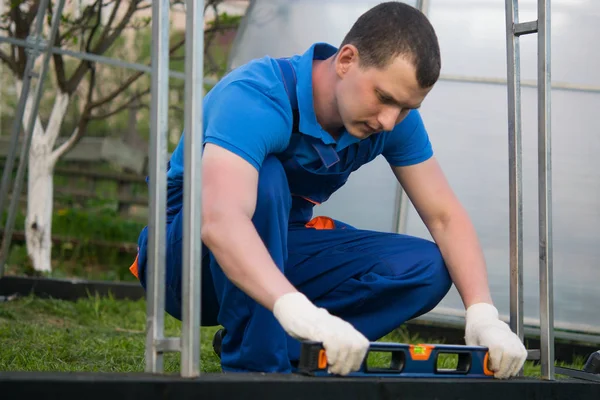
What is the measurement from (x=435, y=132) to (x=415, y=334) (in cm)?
85

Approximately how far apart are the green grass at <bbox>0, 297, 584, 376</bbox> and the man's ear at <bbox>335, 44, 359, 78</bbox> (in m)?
0.89

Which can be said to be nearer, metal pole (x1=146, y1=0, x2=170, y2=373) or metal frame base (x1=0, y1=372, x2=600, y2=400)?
metal frame base (x1=0, y1=372, x2=600, y2=400)

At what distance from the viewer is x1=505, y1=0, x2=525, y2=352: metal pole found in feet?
6.86

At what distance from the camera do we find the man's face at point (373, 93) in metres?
1.82

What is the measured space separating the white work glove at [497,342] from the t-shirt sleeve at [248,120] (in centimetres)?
Answer: 59

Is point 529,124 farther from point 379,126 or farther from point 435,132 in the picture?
point 379,126

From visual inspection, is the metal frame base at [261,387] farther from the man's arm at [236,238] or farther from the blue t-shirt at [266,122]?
the blue t-shirt at [266,122]

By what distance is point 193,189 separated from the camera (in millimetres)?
Result: 1520

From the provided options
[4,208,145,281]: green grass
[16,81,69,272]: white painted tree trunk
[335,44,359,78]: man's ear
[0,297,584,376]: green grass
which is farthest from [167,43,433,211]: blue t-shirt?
[4,208,145,281]: green grass

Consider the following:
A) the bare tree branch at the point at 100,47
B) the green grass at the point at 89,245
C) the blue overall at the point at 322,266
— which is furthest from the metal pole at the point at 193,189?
the green grass at the point at 89,245

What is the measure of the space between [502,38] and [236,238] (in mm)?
2347

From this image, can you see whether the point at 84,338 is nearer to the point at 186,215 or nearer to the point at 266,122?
the point at 266,122

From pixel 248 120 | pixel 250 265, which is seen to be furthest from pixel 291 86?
pixel 250 265

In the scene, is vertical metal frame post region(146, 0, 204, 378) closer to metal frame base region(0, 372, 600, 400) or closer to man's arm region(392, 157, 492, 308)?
metal frame base region(0, 372, 600, 400)
